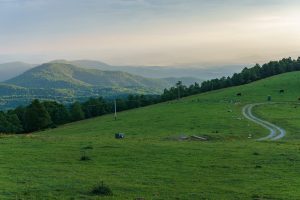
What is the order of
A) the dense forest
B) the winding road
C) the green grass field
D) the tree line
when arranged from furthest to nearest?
the dense forest
the tree line
the winding road
the green grass field

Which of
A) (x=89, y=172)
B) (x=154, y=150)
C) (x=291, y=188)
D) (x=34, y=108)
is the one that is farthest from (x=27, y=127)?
(x=291, y=188)

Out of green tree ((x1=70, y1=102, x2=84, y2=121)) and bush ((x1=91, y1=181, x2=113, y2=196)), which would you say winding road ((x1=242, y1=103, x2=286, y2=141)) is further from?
green tree ((x1=70, y1=102, x2=84, y2=121))

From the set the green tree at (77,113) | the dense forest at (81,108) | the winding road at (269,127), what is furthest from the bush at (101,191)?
the green tree at (77,113)

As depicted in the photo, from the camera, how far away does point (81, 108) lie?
142 m

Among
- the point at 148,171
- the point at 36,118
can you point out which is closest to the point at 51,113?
the point at 36,118

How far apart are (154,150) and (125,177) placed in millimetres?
12171

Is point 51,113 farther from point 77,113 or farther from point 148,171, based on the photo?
point 148,171

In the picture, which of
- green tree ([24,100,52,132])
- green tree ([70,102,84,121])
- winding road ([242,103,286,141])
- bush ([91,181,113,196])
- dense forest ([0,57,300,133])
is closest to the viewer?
bush ([91,181,113,196])

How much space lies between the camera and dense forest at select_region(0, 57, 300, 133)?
398ft

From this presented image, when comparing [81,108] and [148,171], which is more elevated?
[81,108]

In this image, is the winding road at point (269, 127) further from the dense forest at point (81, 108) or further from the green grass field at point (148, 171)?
the dense forest at point (81, 108)

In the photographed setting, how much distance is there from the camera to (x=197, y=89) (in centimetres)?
17238

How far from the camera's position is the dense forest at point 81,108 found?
12144cm

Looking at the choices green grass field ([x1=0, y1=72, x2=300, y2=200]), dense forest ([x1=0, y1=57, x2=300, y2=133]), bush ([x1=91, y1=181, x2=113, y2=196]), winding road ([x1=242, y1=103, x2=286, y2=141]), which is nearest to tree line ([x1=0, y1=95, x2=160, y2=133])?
dense forest ([x1=0, y1=57, x2=300, y2=133])
